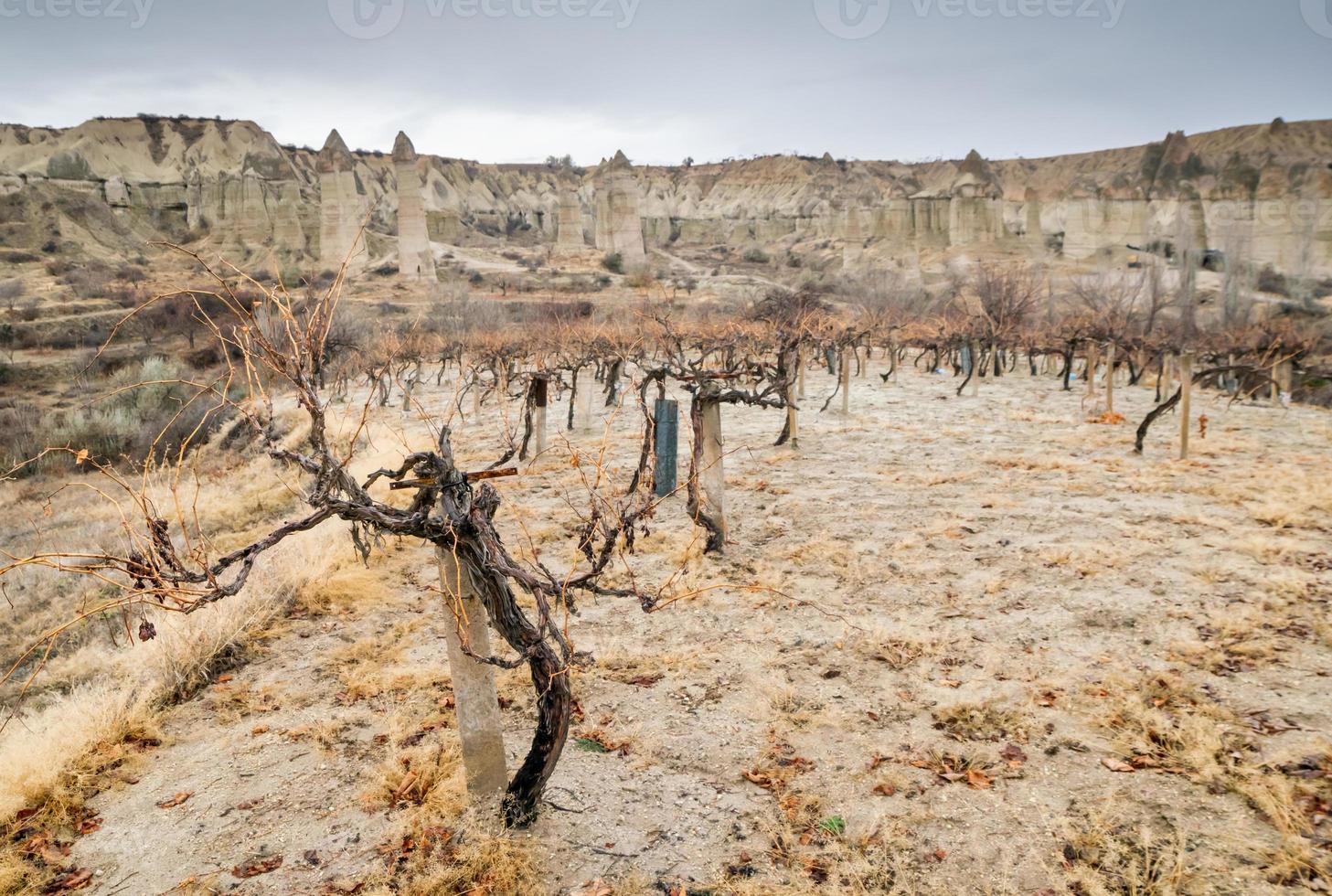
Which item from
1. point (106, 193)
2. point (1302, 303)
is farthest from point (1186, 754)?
point (106, 193)

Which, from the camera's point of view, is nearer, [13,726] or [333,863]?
[333,863]

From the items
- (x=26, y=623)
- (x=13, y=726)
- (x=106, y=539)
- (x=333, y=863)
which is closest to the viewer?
(x=333, y=863)

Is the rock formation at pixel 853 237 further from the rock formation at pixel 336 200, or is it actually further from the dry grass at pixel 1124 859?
the dry grass at pixel 1124 859

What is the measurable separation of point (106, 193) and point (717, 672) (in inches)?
2979

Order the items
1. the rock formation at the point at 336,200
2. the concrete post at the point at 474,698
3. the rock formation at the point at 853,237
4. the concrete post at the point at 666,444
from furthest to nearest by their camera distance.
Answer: the rock formation at the point at 853,237, the rock formation at the point at 336,200, the concrete post at the point at 666,444, the concrete post at the point at 474,698

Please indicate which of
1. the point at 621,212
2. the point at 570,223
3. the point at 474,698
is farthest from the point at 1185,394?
the point at 570,223

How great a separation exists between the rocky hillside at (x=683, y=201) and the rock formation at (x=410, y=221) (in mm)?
3533

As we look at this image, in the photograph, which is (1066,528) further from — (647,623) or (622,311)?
(622,311)

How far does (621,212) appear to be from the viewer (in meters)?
Result: 63.2

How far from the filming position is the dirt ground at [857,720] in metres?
4.26

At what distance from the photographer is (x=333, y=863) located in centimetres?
435

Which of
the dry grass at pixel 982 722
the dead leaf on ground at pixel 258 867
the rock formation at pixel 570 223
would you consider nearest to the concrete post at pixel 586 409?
the dry grass at pixel 982 722

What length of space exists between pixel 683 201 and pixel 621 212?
37.4 metres

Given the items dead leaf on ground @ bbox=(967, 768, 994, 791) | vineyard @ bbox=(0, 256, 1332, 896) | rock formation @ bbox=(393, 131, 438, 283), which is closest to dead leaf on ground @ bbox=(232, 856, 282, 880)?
vineyard @ bbox=(0, 256, 1332, 896)
